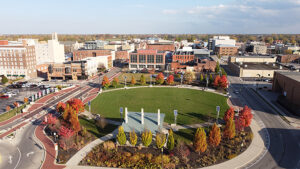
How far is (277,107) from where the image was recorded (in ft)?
184

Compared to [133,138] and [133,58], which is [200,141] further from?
[133,58]

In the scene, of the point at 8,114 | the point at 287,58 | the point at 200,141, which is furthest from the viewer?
the point at 287,58

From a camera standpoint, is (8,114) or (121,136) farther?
(8,114)

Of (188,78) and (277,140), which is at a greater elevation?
(188,78)

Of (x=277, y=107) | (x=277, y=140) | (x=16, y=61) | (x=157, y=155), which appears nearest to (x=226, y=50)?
(x=277, y=107)

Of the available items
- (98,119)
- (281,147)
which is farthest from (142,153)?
(281,147)

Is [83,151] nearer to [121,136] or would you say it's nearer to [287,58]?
[121,136]

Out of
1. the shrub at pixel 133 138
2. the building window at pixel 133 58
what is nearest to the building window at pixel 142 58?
the building window at pixel 133 58

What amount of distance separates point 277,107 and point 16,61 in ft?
347

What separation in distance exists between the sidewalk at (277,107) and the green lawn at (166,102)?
12703mm

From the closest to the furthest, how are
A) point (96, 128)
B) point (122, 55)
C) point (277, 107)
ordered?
1. point (96, 128)
2. point (277, 107)
3. point (122, 55)

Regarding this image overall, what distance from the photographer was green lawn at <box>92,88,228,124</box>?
50.7 m

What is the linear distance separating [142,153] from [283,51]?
177 metres

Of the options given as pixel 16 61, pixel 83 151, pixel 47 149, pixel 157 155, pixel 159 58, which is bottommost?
pixel 47 149
